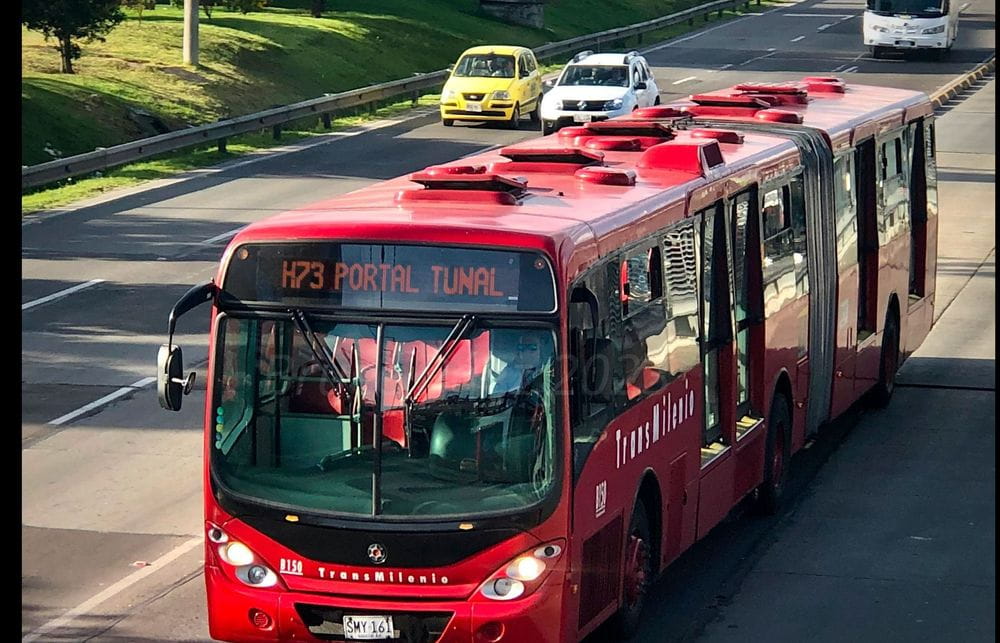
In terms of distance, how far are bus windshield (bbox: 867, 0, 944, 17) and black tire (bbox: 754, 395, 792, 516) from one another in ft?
153

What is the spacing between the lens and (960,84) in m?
50.7

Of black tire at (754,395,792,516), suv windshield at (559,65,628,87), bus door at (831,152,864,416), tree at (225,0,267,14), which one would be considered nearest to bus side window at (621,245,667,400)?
black tire at (754,395,792,516)

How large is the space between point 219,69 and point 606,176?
109 ft

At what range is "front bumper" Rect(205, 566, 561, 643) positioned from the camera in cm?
892

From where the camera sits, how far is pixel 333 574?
9.02 metres

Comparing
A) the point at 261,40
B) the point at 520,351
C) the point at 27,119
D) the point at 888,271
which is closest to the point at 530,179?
the point at 520,351

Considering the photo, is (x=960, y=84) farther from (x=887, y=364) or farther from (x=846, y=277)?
(x=846, y=277)

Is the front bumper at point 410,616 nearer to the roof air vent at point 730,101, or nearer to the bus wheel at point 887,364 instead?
the roof air vent at point 730,101

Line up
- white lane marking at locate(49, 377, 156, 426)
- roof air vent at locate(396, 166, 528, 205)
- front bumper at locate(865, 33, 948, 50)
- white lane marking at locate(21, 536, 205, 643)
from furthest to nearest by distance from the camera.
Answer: front bumper at locate(865, 33, 948, 50), white lane marking at locate(49, 377, 156, 426), white lane marking at locate(21, 536, 205, 643), roof air vent at locate(396, 166, 528, 205)

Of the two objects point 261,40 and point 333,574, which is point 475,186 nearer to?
point 333,574

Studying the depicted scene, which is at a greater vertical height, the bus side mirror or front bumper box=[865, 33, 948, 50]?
front bumper box=[865, 33, 948, 50]

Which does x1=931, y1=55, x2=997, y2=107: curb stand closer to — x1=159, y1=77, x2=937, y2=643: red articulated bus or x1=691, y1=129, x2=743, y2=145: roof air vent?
x1=691, y1=129, x2=743, y2=145: roof air vent

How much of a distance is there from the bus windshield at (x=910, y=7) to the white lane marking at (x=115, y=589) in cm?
4910
